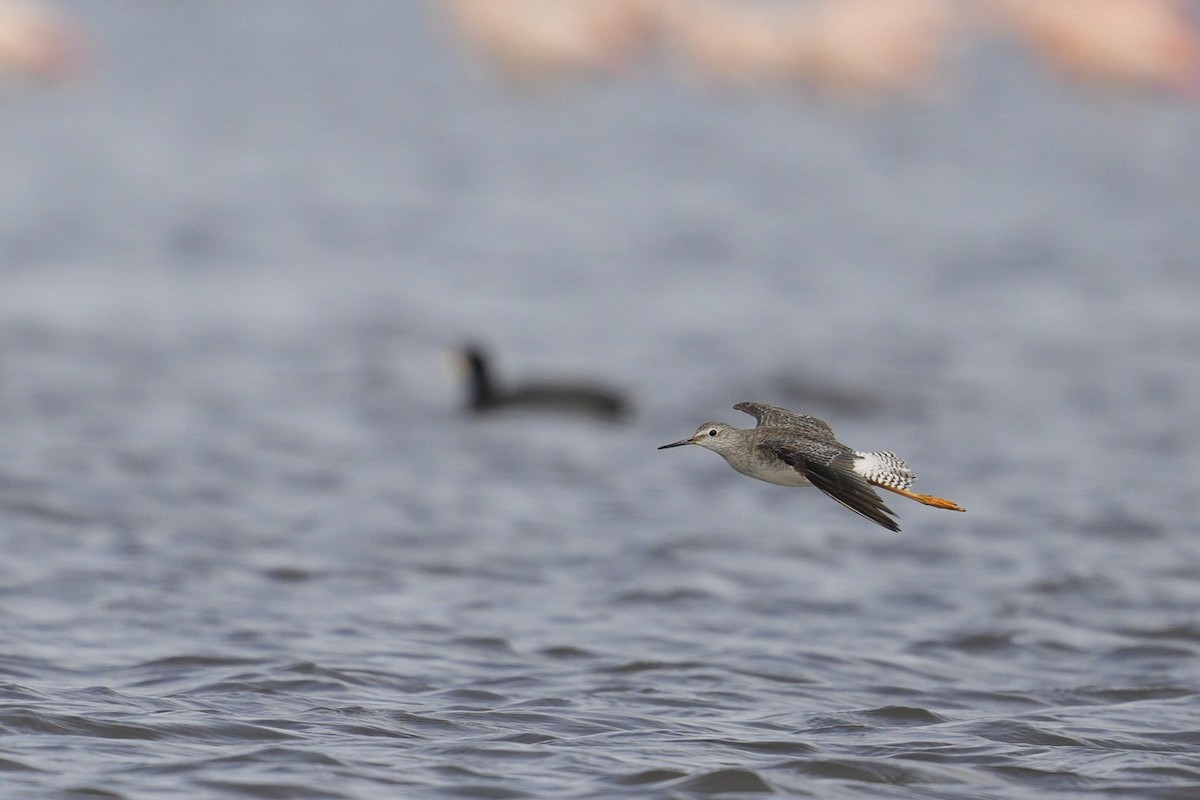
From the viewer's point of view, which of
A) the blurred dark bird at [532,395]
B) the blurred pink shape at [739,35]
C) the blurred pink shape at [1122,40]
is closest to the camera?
the blurred dark bird at [532,395]

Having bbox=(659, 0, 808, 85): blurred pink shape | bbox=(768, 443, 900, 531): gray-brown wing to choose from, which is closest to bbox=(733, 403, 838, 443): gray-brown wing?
bbox=(768, 443, 900, 531): gray-brown wing

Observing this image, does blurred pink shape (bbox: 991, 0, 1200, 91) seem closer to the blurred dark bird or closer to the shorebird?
the blurred dark bird

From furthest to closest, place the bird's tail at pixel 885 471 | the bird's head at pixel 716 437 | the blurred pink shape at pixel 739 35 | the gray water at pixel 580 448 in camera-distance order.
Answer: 1. the blurred pink shape at pixel 739 35
2. the gray water at pixel 580 448
3. the bird's head at pixel 716 437
4. the bird's tail at pixel 885 471

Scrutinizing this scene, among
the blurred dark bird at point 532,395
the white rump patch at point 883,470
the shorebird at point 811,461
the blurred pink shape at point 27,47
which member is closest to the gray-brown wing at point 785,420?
the shorebird at point 811,461

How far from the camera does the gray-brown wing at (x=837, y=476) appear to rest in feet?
20.1

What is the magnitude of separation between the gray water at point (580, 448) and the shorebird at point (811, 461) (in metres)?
0.99

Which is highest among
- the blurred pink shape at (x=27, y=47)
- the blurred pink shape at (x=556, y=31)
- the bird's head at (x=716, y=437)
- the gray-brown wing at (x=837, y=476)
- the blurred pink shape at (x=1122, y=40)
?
the blurred pink shape at (x=556, y=31)

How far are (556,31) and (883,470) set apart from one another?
14.2 m

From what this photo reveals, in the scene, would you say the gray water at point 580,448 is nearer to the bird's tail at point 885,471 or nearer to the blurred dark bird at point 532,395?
the blurred dark bird at point 532,395

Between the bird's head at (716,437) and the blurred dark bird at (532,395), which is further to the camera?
the blurred dark bird at (532,395)

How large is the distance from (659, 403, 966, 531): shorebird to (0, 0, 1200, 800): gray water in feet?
3.26

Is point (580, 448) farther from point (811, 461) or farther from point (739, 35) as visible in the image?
point (739, 35)

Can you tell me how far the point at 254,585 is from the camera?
9.45 m

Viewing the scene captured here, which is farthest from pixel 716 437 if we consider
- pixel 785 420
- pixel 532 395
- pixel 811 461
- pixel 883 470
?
pixel 532 395
